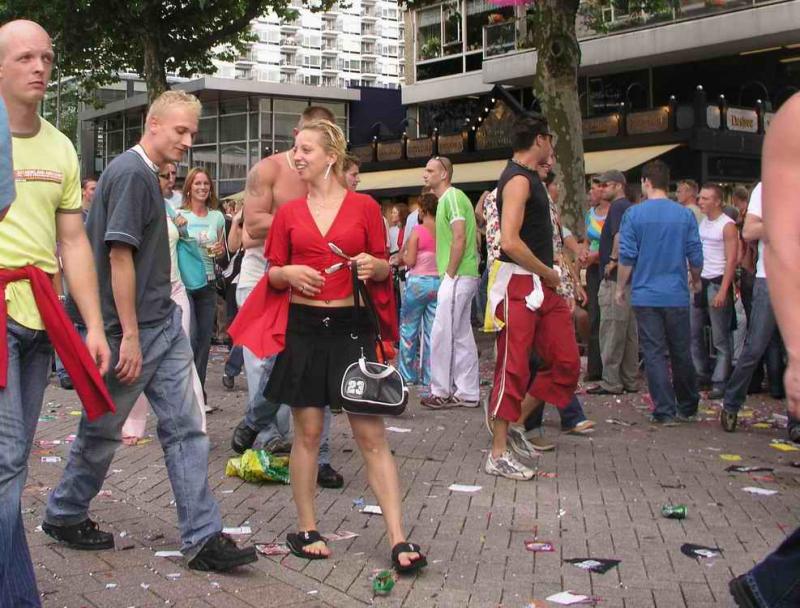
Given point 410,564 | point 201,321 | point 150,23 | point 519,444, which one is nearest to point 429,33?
point 150,23

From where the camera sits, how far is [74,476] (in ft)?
17.5

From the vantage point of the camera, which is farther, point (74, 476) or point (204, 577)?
point (74, 476)

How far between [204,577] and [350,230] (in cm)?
164

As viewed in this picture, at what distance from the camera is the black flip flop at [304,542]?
5297mm

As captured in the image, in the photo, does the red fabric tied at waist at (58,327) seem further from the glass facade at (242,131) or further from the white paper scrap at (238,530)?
the glass facade at (242,131)

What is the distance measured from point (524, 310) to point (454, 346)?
3176mm

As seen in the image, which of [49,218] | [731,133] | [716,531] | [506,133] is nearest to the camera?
[49,218]

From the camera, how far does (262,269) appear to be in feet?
25.2

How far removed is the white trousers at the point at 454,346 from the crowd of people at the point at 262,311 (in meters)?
1.55

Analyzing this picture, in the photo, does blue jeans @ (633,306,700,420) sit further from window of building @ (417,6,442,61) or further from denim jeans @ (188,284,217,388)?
window of building @ (417,6,442,61)

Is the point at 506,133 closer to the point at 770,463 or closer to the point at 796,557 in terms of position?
the point at 770,463

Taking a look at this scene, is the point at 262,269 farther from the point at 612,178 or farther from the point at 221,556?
the point at 612,178

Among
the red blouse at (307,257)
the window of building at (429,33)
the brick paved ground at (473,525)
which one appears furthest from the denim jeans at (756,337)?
the window of building at (429,33)

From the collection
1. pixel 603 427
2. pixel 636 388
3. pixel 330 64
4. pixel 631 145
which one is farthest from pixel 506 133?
pixel 330 64
